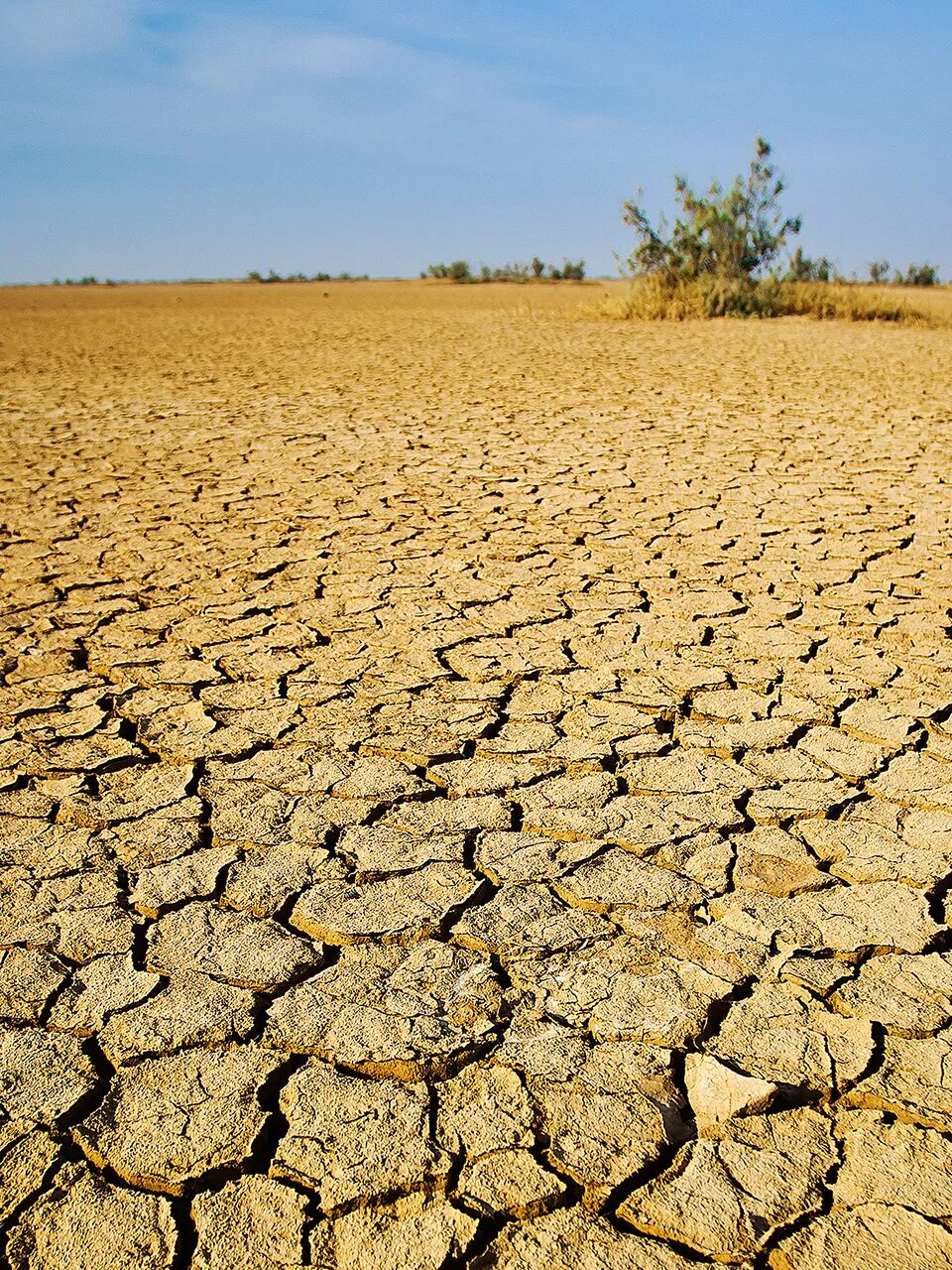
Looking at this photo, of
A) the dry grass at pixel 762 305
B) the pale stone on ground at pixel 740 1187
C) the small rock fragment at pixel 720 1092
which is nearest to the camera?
the pale stone on ground at pixel 740 1187

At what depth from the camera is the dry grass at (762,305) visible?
12.1m

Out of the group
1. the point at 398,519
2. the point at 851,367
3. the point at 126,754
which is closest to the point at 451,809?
the point at 126,754

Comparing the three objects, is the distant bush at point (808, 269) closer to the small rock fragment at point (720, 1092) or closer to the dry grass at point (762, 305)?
the dry grass at point (762, 305)

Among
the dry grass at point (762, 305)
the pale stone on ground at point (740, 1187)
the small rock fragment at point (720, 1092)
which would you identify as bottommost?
the pale stone on ground at point (740, 1187)

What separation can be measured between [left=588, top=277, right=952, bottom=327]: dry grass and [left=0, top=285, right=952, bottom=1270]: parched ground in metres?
8.32

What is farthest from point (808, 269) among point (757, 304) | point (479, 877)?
point (479, 877)

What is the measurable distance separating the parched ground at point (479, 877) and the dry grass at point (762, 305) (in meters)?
8.32

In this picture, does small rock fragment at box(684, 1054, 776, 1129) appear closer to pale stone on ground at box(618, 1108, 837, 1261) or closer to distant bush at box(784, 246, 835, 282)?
pale stone on ground at box(618, 1108, 837, 1261)

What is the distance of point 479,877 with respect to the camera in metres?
1.93

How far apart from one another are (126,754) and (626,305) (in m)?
11.3

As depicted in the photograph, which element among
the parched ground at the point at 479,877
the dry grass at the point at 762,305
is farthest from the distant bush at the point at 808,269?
the parched ground at the point at 479,877

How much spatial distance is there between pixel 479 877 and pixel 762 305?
1170cm

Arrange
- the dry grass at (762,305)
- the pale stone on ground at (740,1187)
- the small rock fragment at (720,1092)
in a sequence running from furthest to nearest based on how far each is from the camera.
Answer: the dry grass at (762,305)
the small rock fragment at (720,1092)
the pale stone on ground at (740,1187)

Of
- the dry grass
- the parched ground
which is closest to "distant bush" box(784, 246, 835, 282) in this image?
the dry grass
